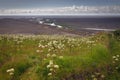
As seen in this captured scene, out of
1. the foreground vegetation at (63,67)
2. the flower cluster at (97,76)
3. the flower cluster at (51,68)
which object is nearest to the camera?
the flower cluster at (51,68)

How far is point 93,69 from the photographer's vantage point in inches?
891

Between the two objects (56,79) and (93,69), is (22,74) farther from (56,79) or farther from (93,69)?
(93,69)

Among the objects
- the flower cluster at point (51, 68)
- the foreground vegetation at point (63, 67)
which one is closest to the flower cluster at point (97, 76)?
the foreground vegetation at point (63, 67)

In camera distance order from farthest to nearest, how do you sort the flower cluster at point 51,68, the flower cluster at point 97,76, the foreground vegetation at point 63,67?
the flower cluster at point 97,76 → the foreground vegetation at point 63,67 → the flower cluster at point 51,68

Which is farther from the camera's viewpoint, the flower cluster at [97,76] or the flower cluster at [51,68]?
the flower cluster at [97,76]

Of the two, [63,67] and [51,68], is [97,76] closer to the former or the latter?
[63,67]

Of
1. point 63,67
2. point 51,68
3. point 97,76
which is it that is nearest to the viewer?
point 51,68

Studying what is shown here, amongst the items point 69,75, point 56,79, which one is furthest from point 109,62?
point 56,79

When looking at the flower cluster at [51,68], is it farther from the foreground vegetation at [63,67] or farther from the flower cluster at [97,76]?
the flower cluster at [97,76]

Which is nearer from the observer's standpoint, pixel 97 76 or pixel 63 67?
pixel 63 67

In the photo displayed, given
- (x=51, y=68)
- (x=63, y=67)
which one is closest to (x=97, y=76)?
(x=63, y=67)

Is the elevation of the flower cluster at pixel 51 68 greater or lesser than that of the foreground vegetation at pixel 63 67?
greater

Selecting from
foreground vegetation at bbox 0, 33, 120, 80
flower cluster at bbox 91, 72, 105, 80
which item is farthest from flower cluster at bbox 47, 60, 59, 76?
flower cluster at bbox 91, 72, 105, 80

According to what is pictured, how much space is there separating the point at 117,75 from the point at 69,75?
400cm
